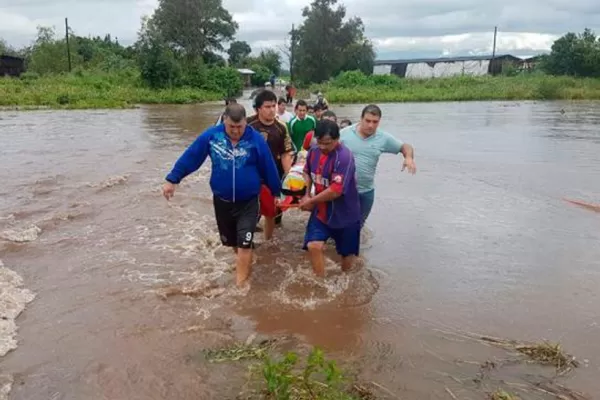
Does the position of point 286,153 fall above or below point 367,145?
below

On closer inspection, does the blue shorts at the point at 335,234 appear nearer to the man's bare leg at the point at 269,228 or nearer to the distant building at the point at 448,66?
the man's bare leg at the point at 269,228

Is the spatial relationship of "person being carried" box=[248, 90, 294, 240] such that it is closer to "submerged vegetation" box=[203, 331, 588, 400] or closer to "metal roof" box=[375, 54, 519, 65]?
"submerged vegetation" box=[203, 331, 588, 400]

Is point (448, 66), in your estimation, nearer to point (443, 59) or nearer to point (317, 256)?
point (443, 59)

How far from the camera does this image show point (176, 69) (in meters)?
44.2

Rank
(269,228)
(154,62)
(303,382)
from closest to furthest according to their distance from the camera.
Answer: (303,382)
(269,228)
(154,62)

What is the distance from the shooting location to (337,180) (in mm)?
4852

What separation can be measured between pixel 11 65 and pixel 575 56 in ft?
165

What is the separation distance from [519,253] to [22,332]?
504 cm

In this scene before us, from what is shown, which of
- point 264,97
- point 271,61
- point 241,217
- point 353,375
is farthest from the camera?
point 271,61

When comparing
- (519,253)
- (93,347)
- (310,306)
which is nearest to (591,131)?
(519,253)

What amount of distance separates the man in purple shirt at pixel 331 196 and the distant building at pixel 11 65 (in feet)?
175

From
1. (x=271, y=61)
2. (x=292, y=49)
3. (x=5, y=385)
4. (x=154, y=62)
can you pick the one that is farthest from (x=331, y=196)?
(x=271, y=61)

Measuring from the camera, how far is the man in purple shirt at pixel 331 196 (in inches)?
192

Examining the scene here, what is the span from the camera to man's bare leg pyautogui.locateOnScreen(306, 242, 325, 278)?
205 inches
